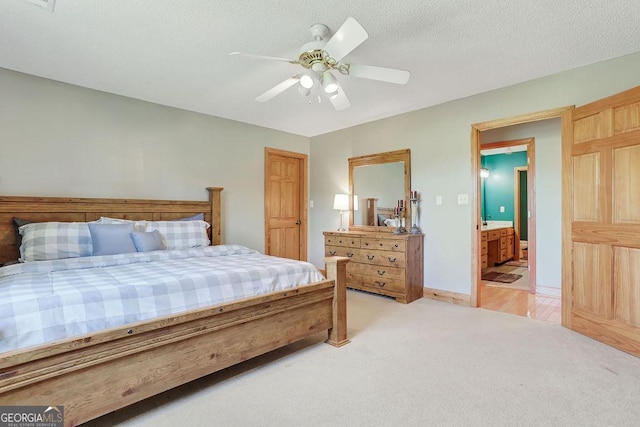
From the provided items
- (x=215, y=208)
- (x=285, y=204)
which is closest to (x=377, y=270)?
(x=285, y=204)

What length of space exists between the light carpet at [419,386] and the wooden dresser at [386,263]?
3.18 ft

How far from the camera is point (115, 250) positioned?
271cm

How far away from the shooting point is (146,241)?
284cm

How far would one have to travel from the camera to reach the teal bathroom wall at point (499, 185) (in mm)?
6930

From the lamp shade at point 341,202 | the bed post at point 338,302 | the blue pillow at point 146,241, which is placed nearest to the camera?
the bed post at point 338,302

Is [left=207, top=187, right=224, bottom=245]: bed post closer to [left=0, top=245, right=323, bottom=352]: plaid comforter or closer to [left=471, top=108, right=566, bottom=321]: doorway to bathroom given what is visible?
[left=0, top=245, right=323, bottom=352]: plaid comforter

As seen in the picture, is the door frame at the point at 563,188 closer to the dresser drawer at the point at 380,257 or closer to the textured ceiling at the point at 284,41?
the textured ceiling at the point at 284,41

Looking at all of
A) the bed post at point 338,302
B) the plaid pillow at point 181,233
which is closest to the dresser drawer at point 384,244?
the bed post at point 338,302

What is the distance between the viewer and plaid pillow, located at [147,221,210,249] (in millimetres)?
3256

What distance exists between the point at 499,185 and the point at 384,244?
4667 mm

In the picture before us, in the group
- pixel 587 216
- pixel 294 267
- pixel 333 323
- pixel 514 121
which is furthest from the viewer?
pixel 514 121

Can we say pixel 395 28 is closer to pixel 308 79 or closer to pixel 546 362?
pixel 308 79

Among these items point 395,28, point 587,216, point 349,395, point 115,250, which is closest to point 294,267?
point 349,395

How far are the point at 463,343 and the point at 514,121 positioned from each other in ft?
7.46
